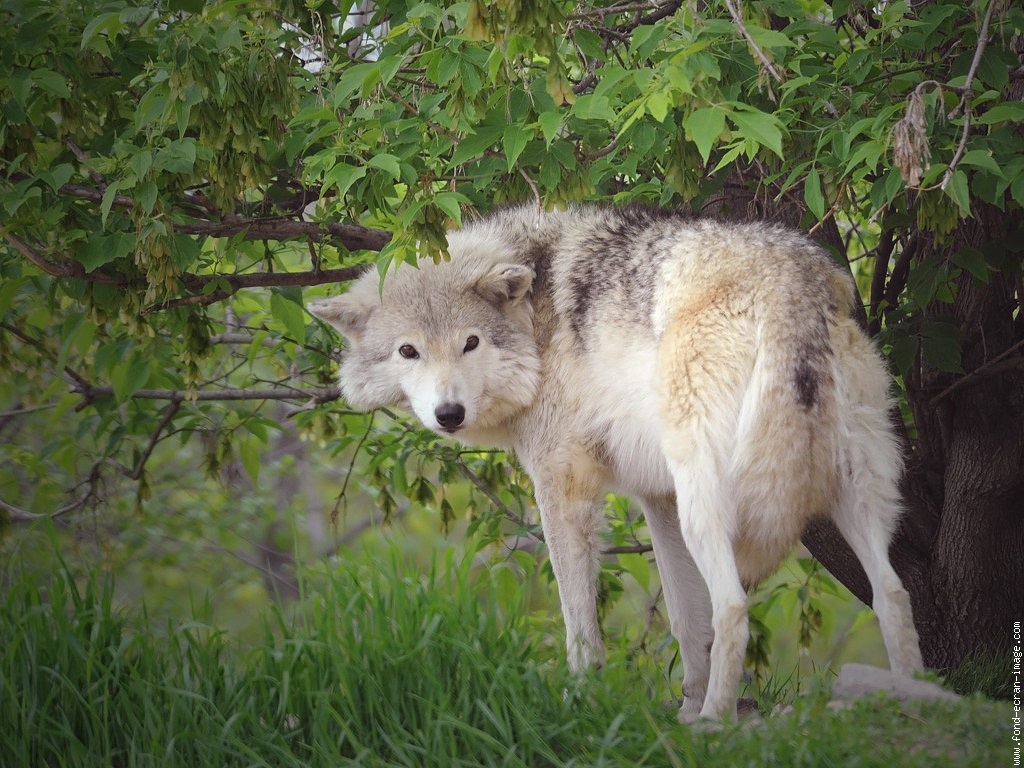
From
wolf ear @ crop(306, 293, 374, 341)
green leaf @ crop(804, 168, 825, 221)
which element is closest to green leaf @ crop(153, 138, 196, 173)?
wolf ear @ crop(306, 293, 374, 341)

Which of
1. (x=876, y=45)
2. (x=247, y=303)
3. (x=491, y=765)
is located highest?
(x=876, y=45)

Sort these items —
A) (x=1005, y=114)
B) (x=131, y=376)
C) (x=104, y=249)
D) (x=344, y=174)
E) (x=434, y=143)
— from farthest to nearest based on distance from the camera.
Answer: (x=131, y=376) < (x=104, y=249) < (x=434, y=143) < (x=344, y=174) < (x=1005, y=114)

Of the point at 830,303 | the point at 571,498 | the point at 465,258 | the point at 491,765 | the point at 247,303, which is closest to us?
the point at 491,765

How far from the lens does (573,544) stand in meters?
4.92

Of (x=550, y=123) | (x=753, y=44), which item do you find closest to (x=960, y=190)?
(x=753, y=44)

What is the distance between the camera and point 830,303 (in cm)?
434

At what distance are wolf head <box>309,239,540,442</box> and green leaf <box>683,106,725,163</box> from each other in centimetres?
183

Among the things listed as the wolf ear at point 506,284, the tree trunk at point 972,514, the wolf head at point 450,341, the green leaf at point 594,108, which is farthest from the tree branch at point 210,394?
the green leaf at point 594,108

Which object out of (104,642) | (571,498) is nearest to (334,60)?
(571,498)

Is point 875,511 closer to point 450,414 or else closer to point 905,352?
point 905,352

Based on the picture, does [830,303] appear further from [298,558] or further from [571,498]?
[298,558]

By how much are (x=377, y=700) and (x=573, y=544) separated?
1.47 meters

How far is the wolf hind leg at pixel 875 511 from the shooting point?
3.99m

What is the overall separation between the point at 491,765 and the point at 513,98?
92.8 inches
